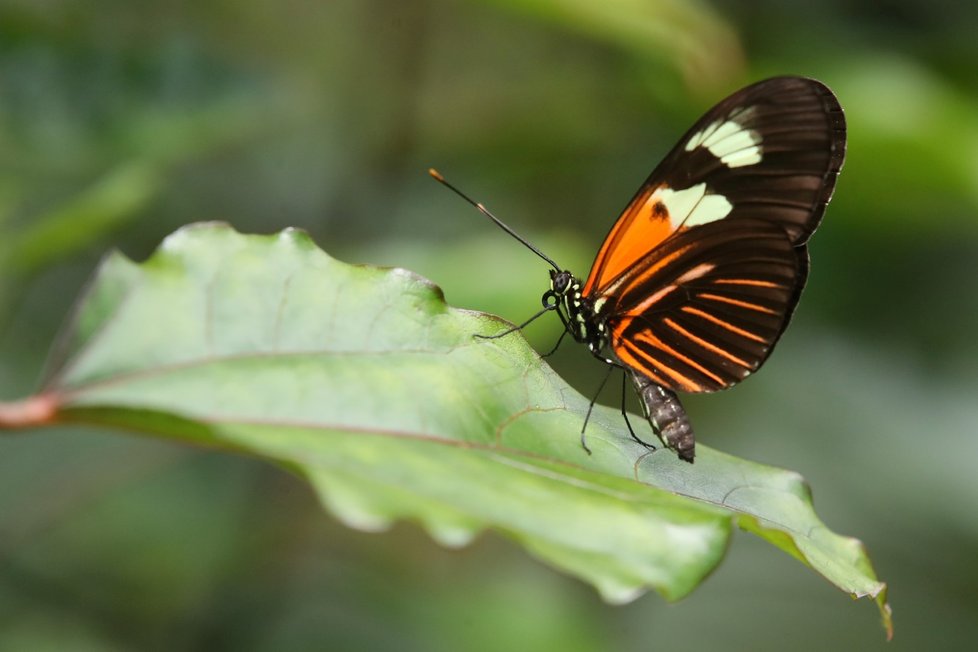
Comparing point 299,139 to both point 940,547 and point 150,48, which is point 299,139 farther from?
point 940,547

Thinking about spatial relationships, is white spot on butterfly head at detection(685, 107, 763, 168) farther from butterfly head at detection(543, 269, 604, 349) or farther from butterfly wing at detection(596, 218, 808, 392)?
butterfly head at detection(543, 269, 604, 349)

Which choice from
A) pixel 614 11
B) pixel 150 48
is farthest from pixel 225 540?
pixel 614 11

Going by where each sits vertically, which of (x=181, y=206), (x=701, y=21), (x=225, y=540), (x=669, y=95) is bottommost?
(x=225, y=540)

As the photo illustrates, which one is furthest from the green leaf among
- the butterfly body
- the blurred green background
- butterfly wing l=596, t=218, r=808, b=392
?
the blurred green background

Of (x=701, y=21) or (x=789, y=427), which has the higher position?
(x=701, y=21)

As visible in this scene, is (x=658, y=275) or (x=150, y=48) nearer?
(x=658, y=275)

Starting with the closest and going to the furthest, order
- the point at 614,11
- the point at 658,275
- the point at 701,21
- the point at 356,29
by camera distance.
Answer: the point at 658,275 → the point at 614,11 → the point at 701,21 → the point at 356,29

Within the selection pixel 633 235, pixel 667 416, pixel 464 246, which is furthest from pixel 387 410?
pixel 464 246

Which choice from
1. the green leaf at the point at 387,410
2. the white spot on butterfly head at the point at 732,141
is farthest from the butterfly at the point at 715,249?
the green leaf at the point at 387,410

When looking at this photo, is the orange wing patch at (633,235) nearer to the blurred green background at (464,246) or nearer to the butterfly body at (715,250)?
the butterfly body at (715,250)
